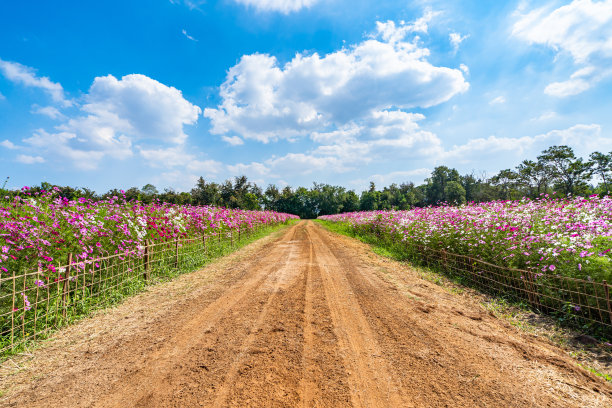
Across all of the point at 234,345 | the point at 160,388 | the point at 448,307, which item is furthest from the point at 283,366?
the point at 448,307

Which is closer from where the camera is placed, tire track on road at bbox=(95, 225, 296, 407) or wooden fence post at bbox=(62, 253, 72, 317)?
tire track on road at bbox=(95, 225, 296, 407)

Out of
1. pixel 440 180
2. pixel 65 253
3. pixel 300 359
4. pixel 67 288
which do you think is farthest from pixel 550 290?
pixel 440 180

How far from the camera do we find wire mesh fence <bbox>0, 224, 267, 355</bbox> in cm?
373

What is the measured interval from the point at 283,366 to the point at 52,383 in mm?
2632

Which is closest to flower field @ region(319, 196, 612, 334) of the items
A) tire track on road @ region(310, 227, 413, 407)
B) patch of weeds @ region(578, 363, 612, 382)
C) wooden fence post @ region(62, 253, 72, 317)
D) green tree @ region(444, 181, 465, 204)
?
patch of weeds @ region(578, 363, 612, 382)

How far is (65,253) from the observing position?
182 inches

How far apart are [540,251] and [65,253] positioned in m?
8.69

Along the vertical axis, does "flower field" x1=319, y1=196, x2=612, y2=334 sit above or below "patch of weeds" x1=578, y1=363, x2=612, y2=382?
above

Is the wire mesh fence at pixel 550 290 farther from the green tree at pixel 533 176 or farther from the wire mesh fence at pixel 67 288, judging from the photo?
the green tree at pixel 533 176

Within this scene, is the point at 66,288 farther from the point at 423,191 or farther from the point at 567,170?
the point at 423,191

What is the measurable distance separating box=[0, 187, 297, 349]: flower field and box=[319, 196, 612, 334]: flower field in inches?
320

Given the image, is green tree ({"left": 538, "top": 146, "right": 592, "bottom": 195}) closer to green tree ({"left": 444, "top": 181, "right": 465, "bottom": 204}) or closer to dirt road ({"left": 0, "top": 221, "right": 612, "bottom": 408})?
green tree ({"left": 444, "top": 181, "right": 465, "bottom": 204})

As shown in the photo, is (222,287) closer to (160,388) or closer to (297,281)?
(297,281)

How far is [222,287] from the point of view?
643 cm
